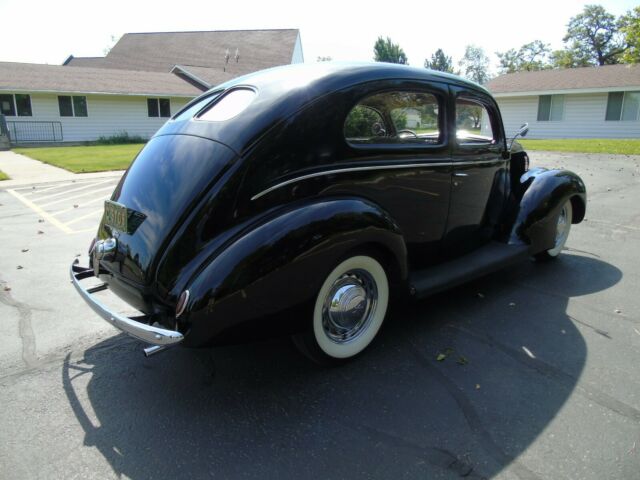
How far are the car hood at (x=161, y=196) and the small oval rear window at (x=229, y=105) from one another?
0.81ft

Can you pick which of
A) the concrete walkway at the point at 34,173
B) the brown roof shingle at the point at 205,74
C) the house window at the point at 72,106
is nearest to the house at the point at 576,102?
the brown roof shingle at the point at 205,74

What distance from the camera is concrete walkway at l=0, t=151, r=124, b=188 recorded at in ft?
38.3

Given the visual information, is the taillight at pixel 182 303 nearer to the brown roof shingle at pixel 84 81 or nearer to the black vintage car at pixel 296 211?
the black vintage car at pixel 296 211

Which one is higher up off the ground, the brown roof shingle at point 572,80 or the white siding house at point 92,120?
the brown roof shingle at point 572,80

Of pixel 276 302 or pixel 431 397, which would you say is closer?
pixel 276 302

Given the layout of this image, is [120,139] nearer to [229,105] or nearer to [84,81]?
[84,81]

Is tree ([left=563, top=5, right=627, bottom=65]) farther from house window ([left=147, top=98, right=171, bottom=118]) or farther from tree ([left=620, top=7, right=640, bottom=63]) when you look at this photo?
house window ([left=147, top=98, right=171, bottom=118])

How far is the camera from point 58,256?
5586 mm

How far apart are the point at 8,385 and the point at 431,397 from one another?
2.63 metres

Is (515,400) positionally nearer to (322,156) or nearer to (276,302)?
(276,302)

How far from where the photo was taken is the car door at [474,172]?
3975 mm

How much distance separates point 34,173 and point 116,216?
11853mm

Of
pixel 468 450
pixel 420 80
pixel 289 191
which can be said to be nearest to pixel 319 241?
pixel 289 191

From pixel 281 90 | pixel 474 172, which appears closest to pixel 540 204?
pixel 474 172
